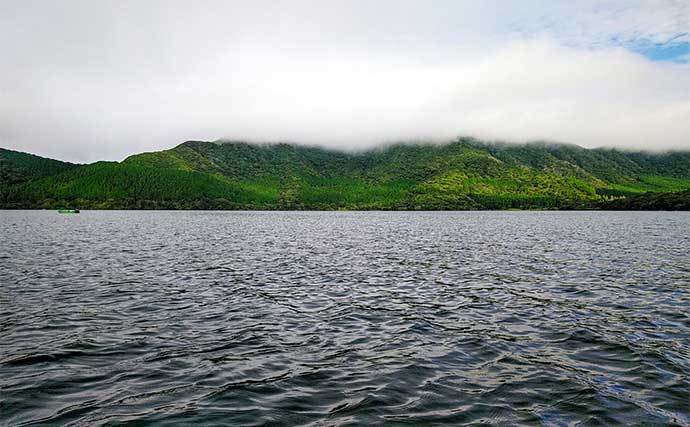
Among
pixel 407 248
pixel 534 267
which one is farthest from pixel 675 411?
pixel 407 248

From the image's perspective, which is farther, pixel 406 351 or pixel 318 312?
pixel 318 312

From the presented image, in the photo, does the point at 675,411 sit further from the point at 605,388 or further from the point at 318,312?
the point at 318,312

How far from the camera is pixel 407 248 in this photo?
68.6m

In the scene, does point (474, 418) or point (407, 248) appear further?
point (407, 248)

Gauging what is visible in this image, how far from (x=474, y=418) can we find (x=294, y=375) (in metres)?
6.36

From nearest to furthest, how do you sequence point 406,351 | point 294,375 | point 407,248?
point 294,375 → point 406,351 → point 407,248

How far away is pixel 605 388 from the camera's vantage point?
49.5 ft

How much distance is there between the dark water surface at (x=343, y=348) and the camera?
13.4 m

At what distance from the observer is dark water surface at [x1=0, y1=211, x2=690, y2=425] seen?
13414 millimetres

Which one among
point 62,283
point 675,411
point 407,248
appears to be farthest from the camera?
point 407,248

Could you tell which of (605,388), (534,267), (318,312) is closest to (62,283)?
(318,312)

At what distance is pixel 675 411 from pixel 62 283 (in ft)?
124

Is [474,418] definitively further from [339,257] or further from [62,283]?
[339,257]

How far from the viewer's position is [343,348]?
19.5m
